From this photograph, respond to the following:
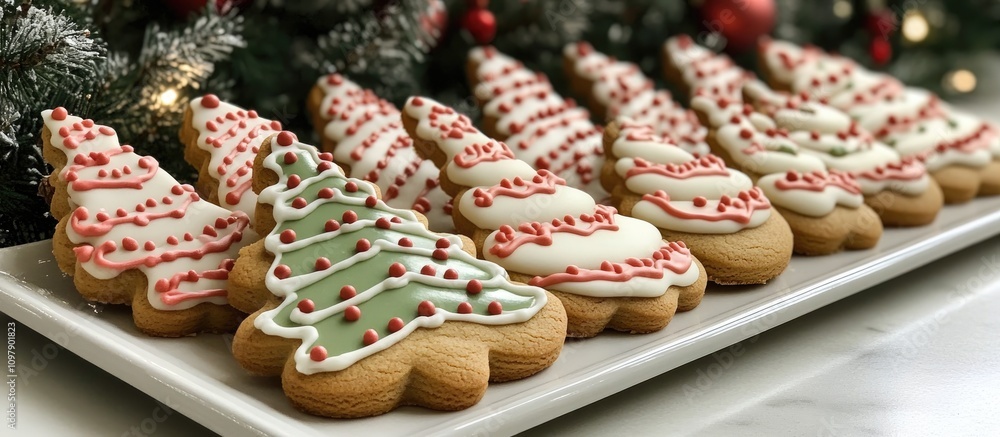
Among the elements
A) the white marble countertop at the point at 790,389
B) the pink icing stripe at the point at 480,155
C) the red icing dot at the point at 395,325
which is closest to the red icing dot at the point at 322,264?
the red icing dot at the point at 395,325

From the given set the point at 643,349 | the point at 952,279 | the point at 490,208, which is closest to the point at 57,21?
the point at 490,208

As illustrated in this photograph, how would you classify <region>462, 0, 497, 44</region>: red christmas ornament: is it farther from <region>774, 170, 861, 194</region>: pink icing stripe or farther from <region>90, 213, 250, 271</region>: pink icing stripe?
<region>90, 213, 250, 271</region>: pink icing stripe

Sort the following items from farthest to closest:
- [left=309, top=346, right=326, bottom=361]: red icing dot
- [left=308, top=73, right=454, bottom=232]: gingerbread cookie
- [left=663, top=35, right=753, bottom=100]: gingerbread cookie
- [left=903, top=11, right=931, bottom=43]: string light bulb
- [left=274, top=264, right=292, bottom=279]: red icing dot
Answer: [left=903, top=11, right=931, bottom=43]: string light bulb, [left=663, top=35, right=753, bottom=100]: gingerbread cookie, [left=308, top=73, right=454, bottom=232]: gingerbread cookie, [left=274, top=264, right=292, bottom=279]: red icing dot, [left=309, top=346, right=326, bottom=361]: red icing dot

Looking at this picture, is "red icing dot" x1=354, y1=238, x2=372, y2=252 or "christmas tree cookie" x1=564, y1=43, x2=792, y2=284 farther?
"christmas tree cookie" x1=564, y1=43, x2=792, y2=284

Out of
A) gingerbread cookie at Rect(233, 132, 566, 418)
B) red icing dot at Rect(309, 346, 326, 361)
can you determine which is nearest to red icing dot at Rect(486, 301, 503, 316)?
gingerbread cookie at Rect(233, 132, 566, 418)

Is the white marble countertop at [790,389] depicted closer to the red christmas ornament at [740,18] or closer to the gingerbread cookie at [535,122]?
the gingerbread cookie at [535,122]

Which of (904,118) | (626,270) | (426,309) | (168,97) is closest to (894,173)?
(904,118)

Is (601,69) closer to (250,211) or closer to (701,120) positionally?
(701,120)
